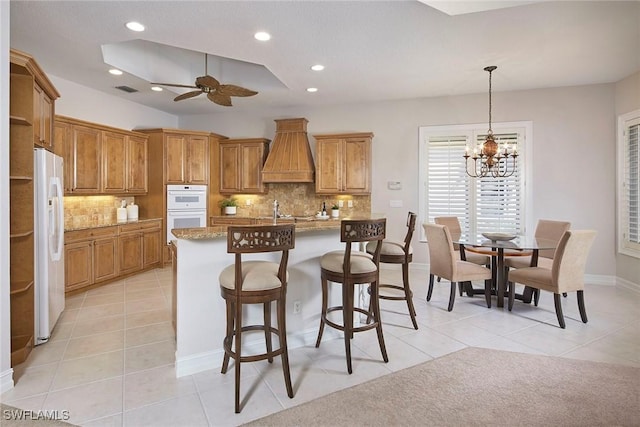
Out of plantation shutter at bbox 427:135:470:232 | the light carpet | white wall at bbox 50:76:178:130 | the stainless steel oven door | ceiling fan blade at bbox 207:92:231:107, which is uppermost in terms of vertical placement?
white wall at bbox 50:76:178:130

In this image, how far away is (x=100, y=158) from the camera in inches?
208

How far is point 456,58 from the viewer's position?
164 inches

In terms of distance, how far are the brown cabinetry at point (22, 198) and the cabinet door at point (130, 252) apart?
2373 millimetres

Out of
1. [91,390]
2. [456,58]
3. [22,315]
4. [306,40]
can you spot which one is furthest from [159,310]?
[456,58]

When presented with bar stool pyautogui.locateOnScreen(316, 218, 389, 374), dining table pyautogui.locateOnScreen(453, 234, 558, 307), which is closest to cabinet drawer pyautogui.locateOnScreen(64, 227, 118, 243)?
bar stool pyautogui.locateOnScreen(316, 218, 389, 374)

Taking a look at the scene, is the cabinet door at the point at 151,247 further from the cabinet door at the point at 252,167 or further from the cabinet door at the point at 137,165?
the cabinet door at the point at 252,167

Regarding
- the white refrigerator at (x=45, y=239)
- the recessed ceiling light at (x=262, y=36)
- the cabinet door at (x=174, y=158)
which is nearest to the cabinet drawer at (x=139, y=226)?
the cabinet door at (x=174, y=158)

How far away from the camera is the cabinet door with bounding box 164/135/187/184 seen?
609cm

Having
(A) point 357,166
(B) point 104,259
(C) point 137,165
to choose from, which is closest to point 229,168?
(C) point 137,165

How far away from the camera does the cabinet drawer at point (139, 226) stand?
5234 mm

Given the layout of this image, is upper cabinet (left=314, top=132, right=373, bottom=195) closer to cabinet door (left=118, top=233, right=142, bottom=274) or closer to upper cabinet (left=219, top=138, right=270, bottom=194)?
upper cabinet (left=219, top=138, right=270, bottom=194)

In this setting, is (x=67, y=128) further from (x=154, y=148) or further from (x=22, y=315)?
(x=22, y=315)

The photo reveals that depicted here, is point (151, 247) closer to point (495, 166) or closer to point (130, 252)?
point (130, 252)

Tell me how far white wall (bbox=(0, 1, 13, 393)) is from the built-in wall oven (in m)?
3.64
